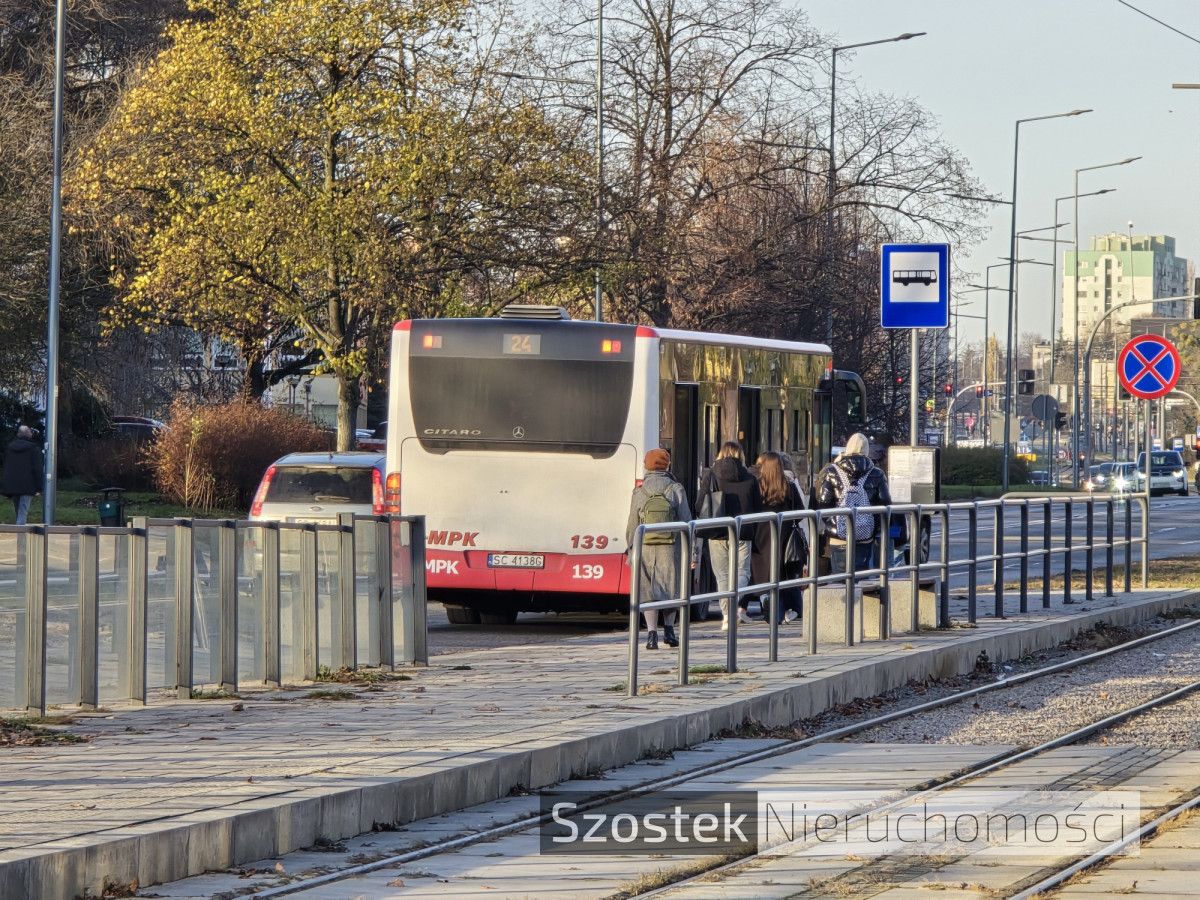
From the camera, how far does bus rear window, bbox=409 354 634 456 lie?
716 inches

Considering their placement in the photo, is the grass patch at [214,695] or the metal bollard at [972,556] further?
the metal bollard at [972,556]

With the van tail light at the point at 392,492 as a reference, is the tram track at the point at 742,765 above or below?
below

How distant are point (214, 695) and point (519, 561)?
256 inches

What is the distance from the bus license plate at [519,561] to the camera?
17.9 meters

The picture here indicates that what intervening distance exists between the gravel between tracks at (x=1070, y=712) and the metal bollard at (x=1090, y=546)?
3.95 metres

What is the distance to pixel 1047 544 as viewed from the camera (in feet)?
63.5

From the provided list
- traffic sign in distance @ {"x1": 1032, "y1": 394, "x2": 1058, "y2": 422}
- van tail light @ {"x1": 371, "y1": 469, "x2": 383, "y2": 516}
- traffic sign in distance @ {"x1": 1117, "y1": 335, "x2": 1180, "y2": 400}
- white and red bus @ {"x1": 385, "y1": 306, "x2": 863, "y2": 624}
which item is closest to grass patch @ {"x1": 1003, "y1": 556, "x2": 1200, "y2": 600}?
traffic sign in distance @ {"x1": 1117, "y1": 335, "x2": 1180, "y2": 400}

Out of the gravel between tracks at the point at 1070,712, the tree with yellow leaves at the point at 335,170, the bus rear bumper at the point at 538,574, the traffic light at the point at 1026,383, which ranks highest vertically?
the tree with yellow leaves at the point at 335,170

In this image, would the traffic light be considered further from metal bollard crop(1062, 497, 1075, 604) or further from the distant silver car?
the distant silver car

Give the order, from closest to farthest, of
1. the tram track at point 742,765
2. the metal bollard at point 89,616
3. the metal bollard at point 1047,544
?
the tram track at point 742,765 < the metal bollard at point 89,616 < the metal bollard at point 1047,544

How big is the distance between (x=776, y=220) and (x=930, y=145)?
3.58m

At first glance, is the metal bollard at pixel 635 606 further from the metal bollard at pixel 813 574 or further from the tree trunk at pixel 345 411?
the tree trunk at pixel 345 411

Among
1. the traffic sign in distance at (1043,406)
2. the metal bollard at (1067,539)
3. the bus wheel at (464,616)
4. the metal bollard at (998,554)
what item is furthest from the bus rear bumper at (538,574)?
the traffic sign in distance at (1043,406)

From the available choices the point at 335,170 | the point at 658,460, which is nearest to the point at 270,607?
the point at 658,460
